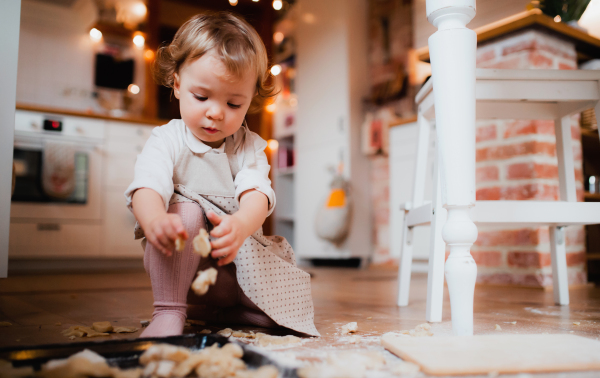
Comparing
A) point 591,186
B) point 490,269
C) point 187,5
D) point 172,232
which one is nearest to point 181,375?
point 172,232

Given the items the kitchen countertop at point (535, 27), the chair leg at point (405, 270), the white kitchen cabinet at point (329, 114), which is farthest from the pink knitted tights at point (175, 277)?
the white kitchen cabinet at point (329, 114)

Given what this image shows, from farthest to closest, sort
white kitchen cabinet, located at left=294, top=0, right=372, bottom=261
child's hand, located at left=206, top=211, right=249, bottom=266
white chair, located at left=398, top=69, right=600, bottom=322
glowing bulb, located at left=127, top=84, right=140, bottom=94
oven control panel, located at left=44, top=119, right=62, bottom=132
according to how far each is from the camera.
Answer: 1. glowing bulb, located at left=127, top=84, right=140, bottom=94
2. white kitchen cabinet, located at left=294, top=0, right=372, bottom=261
3. oven control panel, located at left=44, top=119, right=62, bottom=132
4. white chair, located at left=398, top=69, right=600, bottom=322
5. child's hand, located at left=206, top=211, right=249, bottom=266

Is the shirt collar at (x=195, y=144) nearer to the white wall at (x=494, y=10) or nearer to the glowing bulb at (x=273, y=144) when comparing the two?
the white wall at (x=494, y=10)

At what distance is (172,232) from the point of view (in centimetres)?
59

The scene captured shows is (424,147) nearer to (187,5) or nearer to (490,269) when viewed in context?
(490,269)

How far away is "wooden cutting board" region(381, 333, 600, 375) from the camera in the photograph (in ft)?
1.71

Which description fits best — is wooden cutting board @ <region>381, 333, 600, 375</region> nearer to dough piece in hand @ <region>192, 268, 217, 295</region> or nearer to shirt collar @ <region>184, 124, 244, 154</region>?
dough piece in hand @ <region>192, 268, 217, 295</region>

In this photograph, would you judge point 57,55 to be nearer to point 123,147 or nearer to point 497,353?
point 123,147

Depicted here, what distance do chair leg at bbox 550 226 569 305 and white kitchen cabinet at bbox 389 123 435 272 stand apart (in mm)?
1155

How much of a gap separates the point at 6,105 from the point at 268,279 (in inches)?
22.4

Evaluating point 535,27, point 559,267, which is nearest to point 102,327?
point 559,267

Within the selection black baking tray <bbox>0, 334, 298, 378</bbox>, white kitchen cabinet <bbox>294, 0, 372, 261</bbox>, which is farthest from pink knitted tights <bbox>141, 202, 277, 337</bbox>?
white kitchen cabinet <bbox>294, 0, 372, 261</bbox>

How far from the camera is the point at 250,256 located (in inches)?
31.0

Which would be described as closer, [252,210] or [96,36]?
[252,210]
